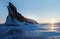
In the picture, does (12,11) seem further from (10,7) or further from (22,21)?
(22,21)

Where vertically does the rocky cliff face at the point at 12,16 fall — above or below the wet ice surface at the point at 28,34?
above

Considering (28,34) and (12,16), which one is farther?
(12,16)

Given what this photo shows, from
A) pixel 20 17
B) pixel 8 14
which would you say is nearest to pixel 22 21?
pixel 20 17

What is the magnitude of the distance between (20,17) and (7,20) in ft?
23.3

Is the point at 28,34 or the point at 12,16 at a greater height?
the point at 12,16

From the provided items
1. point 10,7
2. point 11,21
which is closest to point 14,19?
point 11,21

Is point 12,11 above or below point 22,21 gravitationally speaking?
above

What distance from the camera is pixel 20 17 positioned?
84.2m

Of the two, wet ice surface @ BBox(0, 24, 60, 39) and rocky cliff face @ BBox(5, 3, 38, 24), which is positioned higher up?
rocky cliff face @ BBox(5, 3, 38, 24)

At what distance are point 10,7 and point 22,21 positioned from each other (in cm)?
941

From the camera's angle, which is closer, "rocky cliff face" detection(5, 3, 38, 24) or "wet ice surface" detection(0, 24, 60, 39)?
"wet ice surface" detection(0, 24, 60, 39)

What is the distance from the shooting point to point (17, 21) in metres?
79.5

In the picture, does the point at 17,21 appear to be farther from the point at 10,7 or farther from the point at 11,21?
the point at 10,7

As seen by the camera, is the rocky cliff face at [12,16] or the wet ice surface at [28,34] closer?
the wet ice surface at [28,34]
